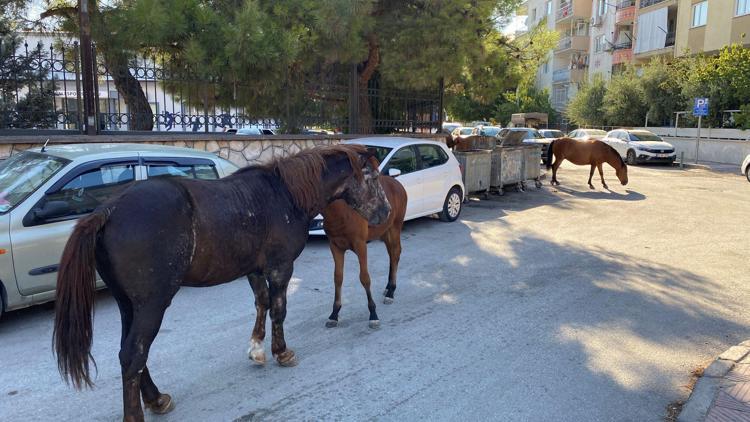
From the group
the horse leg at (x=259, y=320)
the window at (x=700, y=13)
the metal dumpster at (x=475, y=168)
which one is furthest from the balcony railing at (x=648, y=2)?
the horse leg at (x=259, y=320)

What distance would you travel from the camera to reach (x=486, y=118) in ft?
183

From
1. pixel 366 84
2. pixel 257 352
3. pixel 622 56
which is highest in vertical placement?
pixel 622 56

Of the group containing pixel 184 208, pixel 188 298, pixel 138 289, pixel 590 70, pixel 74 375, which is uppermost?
pixel 590 70

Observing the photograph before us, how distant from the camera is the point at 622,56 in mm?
45469

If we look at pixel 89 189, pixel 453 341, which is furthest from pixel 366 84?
pixel 453 341

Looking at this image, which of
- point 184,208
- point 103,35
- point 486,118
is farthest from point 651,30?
point 184,208

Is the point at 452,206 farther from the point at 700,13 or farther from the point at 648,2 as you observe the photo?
the point at 648,2

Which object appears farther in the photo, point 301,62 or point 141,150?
point 301,62

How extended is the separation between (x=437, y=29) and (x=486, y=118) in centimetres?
4511

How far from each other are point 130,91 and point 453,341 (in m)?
7.98

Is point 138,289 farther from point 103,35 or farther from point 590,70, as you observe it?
point 590,70

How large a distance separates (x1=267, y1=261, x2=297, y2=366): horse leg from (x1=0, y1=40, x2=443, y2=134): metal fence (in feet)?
21.3

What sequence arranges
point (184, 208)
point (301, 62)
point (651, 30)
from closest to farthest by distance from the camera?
1. point (184, 208)
2. point (301, 62)
3. point (651, 30)

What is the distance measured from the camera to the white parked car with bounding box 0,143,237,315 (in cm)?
523
